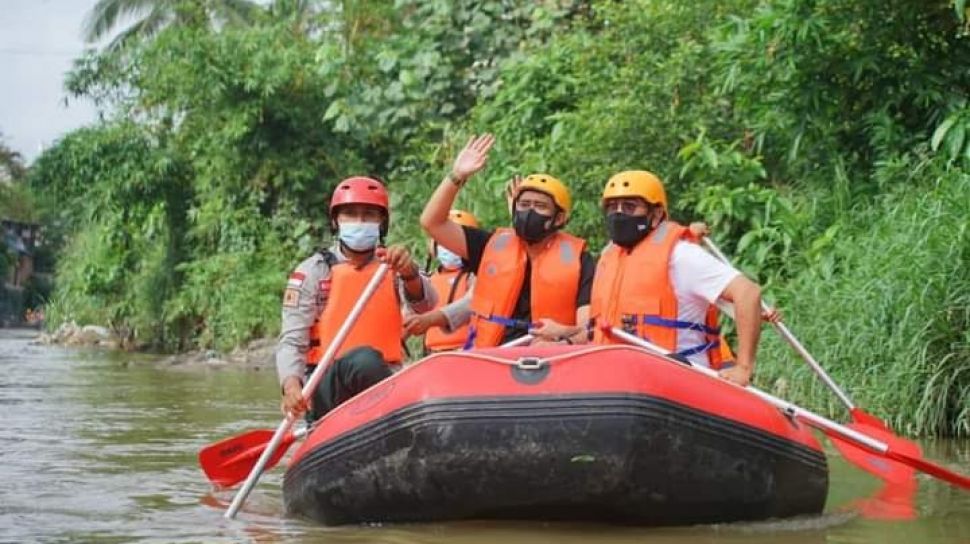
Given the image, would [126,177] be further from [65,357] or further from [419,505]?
[419,505]

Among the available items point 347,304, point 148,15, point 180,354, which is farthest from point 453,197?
point 148,15

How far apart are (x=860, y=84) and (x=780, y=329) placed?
13.2ft

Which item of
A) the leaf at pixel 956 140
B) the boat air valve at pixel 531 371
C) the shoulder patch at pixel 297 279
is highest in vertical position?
the leaf at pixel 956 140

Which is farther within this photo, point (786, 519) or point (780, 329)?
point (780, 329)

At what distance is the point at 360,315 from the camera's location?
5.66m

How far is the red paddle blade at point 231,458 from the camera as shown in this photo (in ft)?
20.6

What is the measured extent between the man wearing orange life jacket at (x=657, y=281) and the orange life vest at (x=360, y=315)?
0.79 metres

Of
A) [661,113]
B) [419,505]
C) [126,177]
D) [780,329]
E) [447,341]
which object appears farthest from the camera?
[126,177]

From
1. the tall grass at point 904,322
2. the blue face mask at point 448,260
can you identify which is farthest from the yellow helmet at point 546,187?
the tall grass at point 904,322

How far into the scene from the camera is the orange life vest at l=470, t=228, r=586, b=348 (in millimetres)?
5797

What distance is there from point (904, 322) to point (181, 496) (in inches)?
144

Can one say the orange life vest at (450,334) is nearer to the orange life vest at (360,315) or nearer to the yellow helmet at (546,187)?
the orange life vest at (360,315)

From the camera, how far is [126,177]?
20.0 metres

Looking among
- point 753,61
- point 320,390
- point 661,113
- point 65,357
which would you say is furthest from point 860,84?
point 65,357
